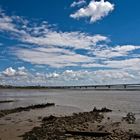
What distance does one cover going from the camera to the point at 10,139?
1892 centimetres

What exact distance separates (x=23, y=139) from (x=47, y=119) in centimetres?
898

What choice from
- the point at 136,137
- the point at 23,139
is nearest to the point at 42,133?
the point at 23,139

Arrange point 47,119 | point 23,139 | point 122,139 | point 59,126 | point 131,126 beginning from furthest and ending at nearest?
point 47,119 < point 131,126 < point 59,126 < point 23,139 < point 122,139

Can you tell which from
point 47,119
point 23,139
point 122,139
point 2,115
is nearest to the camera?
point 122,139

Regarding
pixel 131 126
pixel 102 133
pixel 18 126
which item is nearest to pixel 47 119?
pixel 18 126

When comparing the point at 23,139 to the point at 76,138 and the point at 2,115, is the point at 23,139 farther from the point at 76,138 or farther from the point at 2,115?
the point at 2,115

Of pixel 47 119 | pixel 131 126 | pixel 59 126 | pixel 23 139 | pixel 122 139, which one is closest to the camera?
pixel 122 139

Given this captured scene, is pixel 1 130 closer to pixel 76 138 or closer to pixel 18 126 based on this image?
pixel 18 126

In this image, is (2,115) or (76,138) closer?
(76,138)

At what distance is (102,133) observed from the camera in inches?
736

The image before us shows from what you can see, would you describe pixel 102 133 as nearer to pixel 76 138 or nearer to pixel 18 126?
pixel 76 138

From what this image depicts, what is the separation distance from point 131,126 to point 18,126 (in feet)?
29.4

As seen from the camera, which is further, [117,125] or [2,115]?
[2,115]

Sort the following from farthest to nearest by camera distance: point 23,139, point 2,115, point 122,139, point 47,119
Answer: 1. point 2,115
2. point 47,119
3. point 23,139
4. point 122,139
